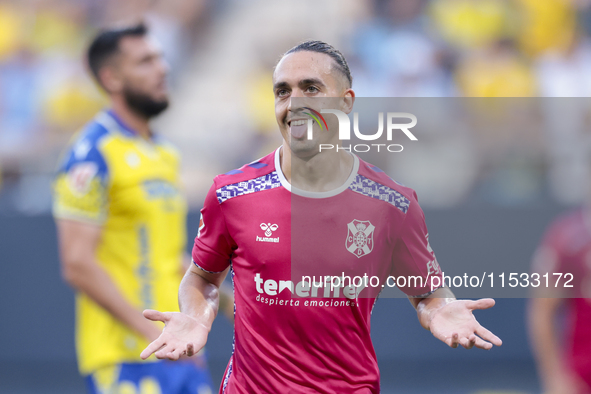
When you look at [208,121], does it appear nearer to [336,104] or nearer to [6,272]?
[6,272]

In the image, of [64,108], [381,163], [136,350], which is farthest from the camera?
[64,108]

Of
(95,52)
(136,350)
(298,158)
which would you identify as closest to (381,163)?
(95,52)

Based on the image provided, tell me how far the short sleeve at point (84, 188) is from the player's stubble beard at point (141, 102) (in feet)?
1.70

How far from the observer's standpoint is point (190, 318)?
308 centimetres

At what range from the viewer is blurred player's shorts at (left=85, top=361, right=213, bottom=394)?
4320 mm

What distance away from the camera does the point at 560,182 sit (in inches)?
313

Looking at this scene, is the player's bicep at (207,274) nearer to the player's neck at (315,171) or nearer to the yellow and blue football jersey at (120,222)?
the player's neck at (315,171)

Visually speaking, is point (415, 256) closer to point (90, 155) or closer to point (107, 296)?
point (107, 296)

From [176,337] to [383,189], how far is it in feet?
3.68

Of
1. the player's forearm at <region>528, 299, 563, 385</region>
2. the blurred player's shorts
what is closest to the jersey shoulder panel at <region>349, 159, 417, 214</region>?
the blurred player's shorts

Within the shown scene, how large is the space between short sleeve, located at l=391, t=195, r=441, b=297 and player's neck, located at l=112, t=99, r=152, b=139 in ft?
7.78

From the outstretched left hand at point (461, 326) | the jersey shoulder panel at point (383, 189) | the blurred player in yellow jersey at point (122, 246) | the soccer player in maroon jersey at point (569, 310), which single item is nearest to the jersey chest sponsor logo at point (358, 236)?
the jersey shoulder panel at point (383, 189)

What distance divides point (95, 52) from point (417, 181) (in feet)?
13.5

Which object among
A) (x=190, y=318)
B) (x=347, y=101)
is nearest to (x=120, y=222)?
(x=190, y=318)
